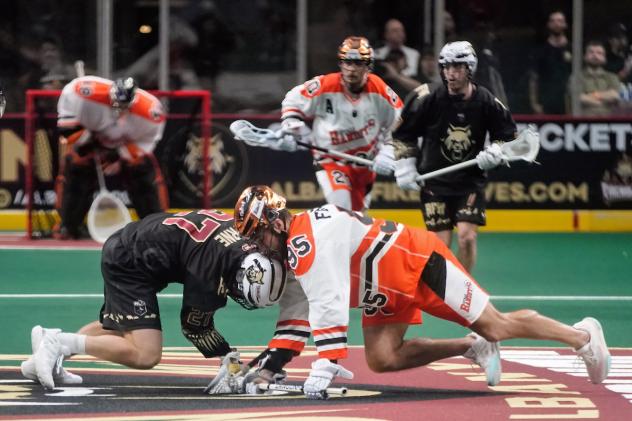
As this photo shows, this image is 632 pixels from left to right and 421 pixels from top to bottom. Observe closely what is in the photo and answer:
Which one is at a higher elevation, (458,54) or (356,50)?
(356,50)

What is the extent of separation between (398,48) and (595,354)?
8.58 m

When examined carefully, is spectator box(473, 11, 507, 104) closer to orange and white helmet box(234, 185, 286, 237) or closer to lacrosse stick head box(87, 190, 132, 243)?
lacrosse stick head box(87, 190, 132, 243)

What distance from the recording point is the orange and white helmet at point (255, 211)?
21.9 feet

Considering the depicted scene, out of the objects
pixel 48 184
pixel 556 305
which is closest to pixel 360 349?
pixel 556 305

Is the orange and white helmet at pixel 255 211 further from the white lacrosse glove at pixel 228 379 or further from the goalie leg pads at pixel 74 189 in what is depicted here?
the goalie leg pads at pixel 74 189

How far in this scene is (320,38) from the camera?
15.6 metres

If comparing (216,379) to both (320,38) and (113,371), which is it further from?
(320,38)

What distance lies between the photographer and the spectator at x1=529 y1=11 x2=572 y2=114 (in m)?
15.7

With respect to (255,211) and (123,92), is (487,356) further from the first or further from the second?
(123,92)

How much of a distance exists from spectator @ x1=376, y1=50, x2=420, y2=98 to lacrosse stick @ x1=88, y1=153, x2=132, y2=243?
2.97m

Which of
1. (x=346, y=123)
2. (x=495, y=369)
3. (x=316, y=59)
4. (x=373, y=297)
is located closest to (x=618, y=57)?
(x=316, y=59)

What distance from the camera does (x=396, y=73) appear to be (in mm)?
15312

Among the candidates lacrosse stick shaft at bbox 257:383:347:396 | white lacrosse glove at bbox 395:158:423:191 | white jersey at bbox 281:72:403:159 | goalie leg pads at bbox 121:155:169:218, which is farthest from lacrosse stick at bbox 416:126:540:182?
goalie leg pads at bbox 121:155:169:218

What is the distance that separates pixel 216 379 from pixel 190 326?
274 mm
